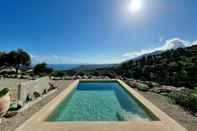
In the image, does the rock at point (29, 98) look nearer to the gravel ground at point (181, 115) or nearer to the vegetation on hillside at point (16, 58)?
the gravel ground at point (181, 115)

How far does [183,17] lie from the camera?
51.3 feet

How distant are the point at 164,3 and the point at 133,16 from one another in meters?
2.68

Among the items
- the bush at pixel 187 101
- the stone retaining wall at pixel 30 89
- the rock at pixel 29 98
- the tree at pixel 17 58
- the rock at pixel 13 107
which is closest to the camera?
the rock at pixel 13 107

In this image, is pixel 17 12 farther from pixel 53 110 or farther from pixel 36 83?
pixel 53 110

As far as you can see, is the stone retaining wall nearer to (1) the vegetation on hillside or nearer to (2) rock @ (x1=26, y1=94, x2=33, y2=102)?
(2) rock @ (x1=26, y1=94, x2=33, y2=102)

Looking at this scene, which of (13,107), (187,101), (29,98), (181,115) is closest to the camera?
(181,115)

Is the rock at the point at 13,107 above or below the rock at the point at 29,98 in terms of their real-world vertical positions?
below

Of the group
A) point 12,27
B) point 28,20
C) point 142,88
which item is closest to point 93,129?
point 142,88

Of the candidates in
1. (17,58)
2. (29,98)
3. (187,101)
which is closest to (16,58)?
(17,58)

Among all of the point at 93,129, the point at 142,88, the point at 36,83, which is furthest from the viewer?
the point at 142,88

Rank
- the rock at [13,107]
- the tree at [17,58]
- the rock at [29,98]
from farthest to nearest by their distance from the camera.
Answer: the tree at [17,58]
the rock at [29,98]
the rock at [13,107]

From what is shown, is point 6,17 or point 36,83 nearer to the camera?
point 36,83

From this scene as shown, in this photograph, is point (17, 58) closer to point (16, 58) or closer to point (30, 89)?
point (16, 58)

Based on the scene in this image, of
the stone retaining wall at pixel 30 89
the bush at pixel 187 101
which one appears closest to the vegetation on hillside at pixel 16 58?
the stone retaining wall at pixel 30 89
